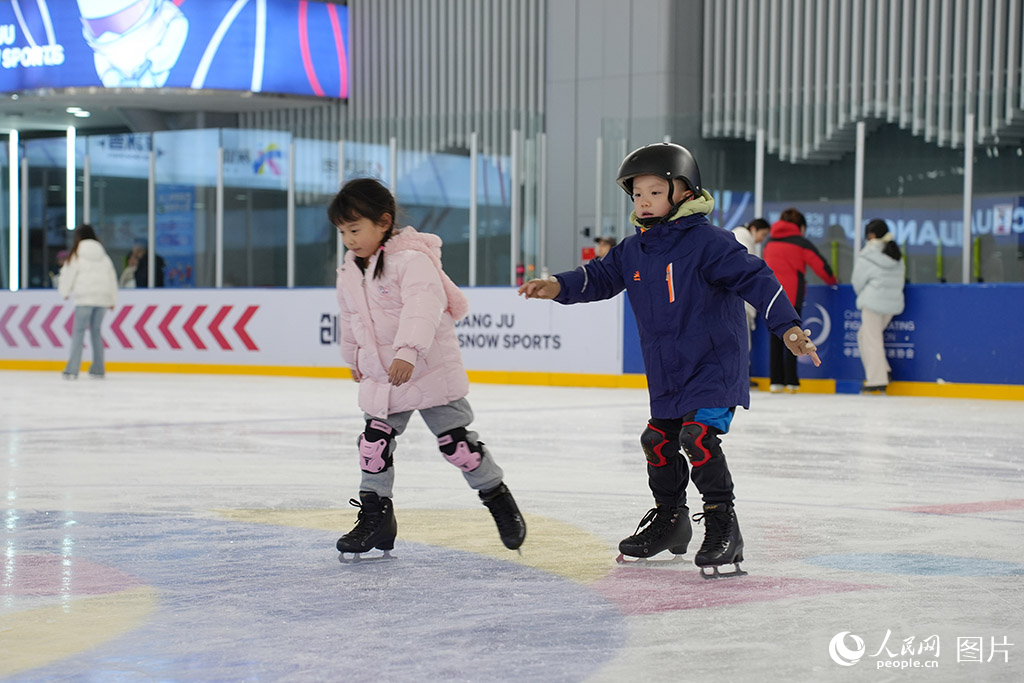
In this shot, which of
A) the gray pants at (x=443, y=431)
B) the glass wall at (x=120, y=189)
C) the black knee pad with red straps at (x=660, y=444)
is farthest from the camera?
the glass wall at (x=120, y=189)

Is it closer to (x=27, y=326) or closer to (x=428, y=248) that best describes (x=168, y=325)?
(x=27, y=326)

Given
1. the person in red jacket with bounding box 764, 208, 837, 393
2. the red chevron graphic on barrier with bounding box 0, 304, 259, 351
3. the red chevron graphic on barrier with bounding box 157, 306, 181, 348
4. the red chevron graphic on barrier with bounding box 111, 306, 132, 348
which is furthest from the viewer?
the red chevron graphic on barrier with bounding box 111, 306, 132, 348

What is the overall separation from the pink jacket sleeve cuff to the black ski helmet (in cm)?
65

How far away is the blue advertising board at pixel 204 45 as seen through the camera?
56.2 ft

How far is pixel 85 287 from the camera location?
12664 mm

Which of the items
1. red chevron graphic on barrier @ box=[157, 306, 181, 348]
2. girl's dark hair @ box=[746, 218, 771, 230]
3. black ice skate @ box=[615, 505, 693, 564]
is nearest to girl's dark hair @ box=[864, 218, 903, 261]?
girl's dark hair @ box=[746, 218, 771, 230]

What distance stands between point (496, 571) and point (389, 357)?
24.1 inches

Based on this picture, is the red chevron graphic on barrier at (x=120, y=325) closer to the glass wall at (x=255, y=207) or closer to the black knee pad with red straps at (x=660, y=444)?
the glass wall at (x=255, y=207)

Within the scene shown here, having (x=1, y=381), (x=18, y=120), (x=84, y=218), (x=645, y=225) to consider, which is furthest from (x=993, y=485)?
(x=18, y=120)

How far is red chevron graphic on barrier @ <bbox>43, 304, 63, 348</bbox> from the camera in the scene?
15008 millimetres

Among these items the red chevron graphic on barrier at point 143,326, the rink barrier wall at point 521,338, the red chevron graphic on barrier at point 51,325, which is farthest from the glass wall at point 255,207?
the red chevron graphic on barrier at point 51,325

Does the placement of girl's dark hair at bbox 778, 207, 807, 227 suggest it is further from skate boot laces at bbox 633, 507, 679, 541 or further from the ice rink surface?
skate boot laces at bbox 633, 507, 679, 541

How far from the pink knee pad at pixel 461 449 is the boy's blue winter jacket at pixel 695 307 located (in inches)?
19.0

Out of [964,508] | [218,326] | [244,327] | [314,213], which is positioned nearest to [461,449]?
[964,508]
